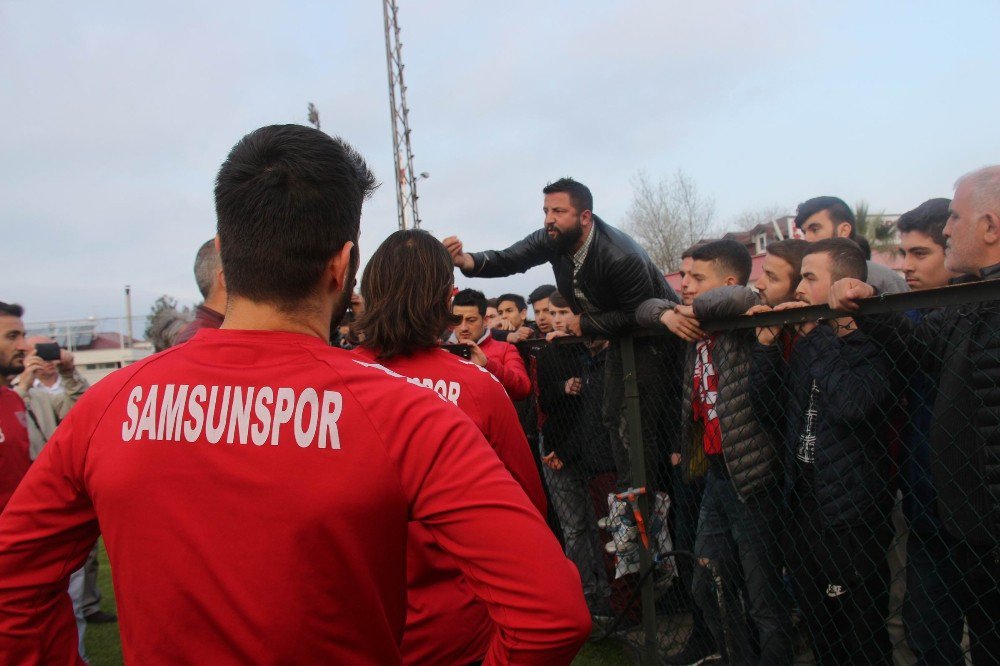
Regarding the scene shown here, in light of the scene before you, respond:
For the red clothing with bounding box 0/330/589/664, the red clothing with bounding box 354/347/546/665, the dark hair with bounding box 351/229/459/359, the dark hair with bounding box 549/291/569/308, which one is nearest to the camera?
the red clothing with bounding box 0/330/589/664

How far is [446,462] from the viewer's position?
3.45ft

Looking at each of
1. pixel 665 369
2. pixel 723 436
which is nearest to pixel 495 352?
pixel 665 369

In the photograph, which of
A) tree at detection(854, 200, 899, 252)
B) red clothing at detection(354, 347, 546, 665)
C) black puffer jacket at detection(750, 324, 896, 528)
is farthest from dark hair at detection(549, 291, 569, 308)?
tree at detection(854, 200, 899, 252)

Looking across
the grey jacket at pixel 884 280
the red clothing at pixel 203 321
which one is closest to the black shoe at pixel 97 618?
the red clothing at pixel 203 321

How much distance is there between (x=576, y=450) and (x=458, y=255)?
5.39 ft

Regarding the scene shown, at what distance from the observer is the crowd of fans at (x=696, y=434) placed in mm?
1091

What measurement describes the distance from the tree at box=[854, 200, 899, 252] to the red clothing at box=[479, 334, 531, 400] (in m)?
14.0

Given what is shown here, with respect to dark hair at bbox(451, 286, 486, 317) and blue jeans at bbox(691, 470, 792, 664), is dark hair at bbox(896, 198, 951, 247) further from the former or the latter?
dark hair at bbox(451, 286, 486, 317)

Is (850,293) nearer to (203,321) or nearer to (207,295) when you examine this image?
(203,321)

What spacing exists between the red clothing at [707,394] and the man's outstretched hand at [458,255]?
1.42 m

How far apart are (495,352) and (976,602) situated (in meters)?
2.47

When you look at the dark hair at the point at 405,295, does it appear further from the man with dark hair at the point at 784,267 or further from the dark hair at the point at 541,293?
the dark hair at the point at 541,293

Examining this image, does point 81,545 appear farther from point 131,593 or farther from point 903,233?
point 903,233

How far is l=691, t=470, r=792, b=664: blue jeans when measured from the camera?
2.84 m
